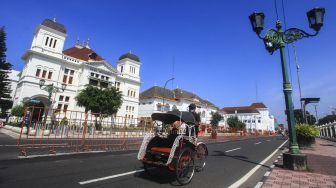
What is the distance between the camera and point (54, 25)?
140 feet

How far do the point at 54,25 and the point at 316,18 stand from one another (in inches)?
1774

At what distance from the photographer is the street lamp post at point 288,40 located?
26.9 ft

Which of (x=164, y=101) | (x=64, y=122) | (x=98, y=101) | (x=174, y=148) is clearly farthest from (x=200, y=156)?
(x=164, y=101)

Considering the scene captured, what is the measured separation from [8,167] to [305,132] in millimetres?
18661

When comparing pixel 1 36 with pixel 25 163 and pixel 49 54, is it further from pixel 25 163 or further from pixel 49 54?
pixel 25 163

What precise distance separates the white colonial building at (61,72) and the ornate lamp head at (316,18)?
4074cm

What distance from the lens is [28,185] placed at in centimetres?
484

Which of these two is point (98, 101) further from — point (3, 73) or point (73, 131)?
point (73, 131)

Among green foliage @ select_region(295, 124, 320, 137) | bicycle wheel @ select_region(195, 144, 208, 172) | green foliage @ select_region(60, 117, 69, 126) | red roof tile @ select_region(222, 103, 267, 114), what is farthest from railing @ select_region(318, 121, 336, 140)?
red roof tile @ select_region(222, 103, 267, 114)

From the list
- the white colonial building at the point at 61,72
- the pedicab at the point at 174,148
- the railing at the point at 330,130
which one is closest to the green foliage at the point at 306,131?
the pedicab at the point at 174,148

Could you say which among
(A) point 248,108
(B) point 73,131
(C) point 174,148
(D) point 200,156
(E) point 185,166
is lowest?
(E) point 185,166

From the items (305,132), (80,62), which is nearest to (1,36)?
(80,62)

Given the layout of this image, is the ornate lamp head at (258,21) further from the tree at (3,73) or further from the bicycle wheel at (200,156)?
the tree at (3,73)

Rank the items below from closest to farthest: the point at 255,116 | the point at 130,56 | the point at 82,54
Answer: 1. the point at 82,54
2. the point at 130,56
3. the point at 255,116
